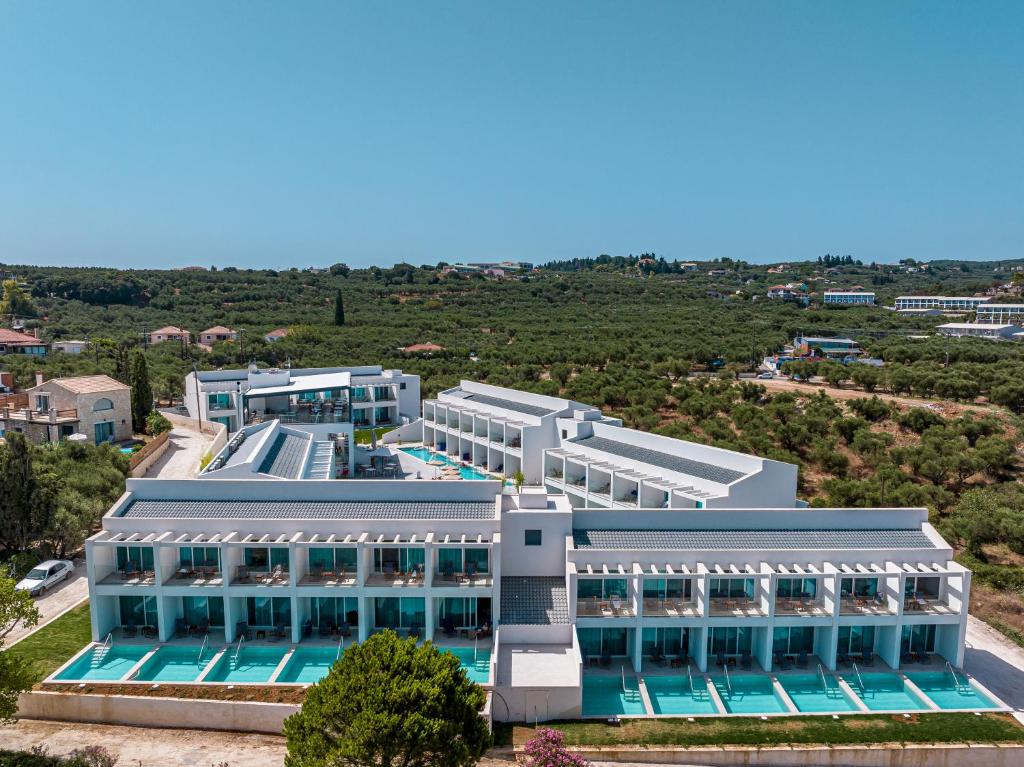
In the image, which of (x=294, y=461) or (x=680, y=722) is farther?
(x=294, y=461)

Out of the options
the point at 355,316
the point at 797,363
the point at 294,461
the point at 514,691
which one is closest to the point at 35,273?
the point at 355,316

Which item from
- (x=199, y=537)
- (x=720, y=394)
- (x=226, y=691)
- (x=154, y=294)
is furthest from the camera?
(x=154, y=294)

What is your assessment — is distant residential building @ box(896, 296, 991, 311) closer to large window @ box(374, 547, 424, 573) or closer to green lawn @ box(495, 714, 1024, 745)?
green lawn @ box(495, 714, 1024, 745)

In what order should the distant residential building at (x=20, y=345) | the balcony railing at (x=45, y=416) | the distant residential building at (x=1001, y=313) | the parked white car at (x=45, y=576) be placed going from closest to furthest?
the parked white car at (x=45, y=576) < the balcony railing at (x=45, y=416) < the distant residential building at (x=20, y=345) < the distant residential building at (x=1001, y=313)

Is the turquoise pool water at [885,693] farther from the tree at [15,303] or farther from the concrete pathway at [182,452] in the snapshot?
the tree at [15,303]

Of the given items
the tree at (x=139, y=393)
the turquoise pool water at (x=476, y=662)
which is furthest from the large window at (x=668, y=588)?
the tree at (x=139, y=393)

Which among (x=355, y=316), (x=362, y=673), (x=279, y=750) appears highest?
(x=355, y=316)

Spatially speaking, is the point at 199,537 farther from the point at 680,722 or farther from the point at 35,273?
the point at 35,273

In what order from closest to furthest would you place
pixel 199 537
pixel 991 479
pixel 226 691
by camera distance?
pixel 226 691, pixel 199 537, pixel 991 479
